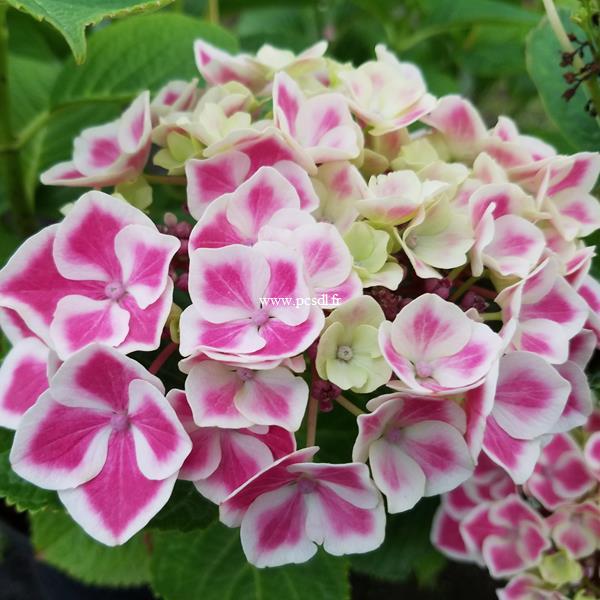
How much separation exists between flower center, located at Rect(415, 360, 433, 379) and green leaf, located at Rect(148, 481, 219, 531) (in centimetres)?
19

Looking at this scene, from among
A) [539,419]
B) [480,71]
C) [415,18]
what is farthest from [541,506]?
[415,18]

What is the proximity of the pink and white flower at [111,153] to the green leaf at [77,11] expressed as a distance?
9cm

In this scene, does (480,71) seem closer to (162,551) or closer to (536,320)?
(536,320)

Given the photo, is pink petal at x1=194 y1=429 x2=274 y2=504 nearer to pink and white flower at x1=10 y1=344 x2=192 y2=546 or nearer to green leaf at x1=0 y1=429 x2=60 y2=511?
pink and white flower at x1=10 y1=344 x2=192 y2=546

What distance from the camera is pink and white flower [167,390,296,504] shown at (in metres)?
0.45

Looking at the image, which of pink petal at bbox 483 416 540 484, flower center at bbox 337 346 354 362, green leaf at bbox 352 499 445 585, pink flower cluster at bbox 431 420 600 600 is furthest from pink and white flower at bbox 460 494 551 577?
flower center at bbox 337 346 354 362

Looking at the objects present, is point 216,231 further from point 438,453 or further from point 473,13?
point 473,13

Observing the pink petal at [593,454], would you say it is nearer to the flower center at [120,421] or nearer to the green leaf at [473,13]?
the flower center at [120,421]

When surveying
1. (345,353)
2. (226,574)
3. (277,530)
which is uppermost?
(345,353)

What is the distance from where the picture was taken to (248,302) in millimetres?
457

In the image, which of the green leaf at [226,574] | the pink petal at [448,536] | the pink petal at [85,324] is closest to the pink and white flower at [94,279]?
the pink petal at [85,324]

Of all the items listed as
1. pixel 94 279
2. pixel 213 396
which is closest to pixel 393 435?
pixel 213 396

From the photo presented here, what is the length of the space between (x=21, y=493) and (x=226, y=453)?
17cm

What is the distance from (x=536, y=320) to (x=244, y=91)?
11.0 inches
